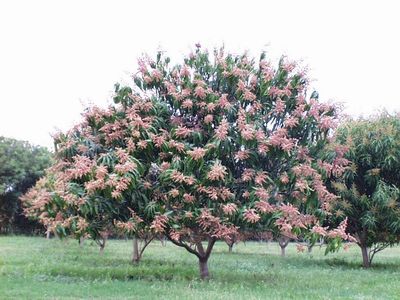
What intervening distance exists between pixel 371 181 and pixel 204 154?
10.7 m

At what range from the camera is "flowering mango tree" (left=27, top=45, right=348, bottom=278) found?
13008 millimetres

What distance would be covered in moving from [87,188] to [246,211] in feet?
12.4

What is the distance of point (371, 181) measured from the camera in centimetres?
2117

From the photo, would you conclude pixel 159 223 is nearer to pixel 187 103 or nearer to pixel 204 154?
pixel 204 154

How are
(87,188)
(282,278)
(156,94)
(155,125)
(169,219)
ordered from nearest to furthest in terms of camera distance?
1. (87,188)
2. (169,219)
3. (155,125)
4. (156,94)
5. (282,278)

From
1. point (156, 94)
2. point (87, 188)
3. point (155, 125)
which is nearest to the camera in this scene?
point (87, 188)

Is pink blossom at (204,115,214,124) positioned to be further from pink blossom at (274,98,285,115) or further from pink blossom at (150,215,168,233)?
pink blossom at (150,215,168,233)

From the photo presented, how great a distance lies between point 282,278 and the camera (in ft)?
54.4

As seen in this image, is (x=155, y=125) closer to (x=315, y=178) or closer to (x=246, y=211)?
(x=246, y=211)

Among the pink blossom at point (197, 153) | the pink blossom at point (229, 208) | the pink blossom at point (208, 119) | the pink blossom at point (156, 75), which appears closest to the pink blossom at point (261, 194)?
the pink blossom at point (229, 208)

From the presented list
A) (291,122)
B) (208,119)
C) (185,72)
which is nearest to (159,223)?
(208,119)

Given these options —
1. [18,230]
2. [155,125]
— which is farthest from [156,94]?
[18,230]

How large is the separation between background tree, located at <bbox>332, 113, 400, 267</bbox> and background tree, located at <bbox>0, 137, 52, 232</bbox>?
33.3 meters

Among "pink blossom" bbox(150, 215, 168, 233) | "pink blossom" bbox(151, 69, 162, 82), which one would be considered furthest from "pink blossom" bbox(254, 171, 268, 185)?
"pink blossom" bbox(151, 69, 162, 82)
